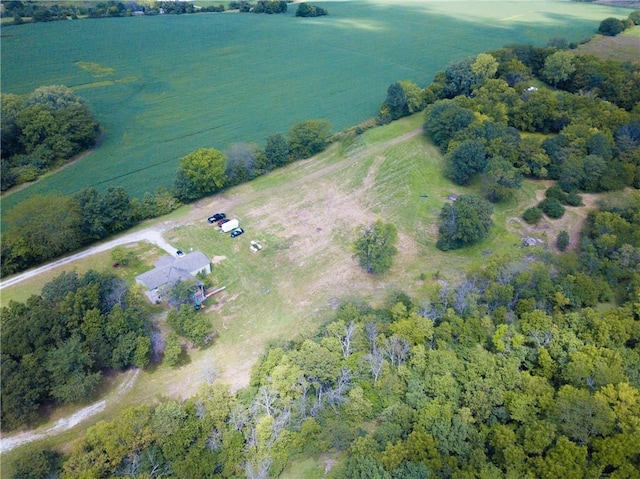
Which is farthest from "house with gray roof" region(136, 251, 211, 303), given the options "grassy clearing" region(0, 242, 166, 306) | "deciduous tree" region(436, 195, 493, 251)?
"deciduous tree" region(436, 195, 493, 251)

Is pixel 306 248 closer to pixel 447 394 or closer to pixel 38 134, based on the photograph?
pixel 447 394

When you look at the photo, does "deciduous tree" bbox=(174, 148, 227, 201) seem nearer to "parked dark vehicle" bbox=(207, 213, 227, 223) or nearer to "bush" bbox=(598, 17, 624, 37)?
"parked dark vehicle" bbox=(207, 213, 227, 223)

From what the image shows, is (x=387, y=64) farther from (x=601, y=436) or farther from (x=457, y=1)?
(x=601, y=436)

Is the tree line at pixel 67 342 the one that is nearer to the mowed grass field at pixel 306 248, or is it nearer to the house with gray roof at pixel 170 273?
the mowed grass field at pixel 306 248

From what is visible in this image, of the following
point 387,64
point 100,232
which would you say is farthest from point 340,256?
point 387,64

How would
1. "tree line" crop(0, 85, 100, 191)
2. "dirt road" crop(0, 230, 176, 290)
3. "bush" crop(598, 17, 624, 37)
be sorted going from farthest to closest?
"bush" crop(598, 17, 624, 37) → "tree line" crop(0, 85, 100, 191) → "dirt road" crop(0, 230, 176, 290)
